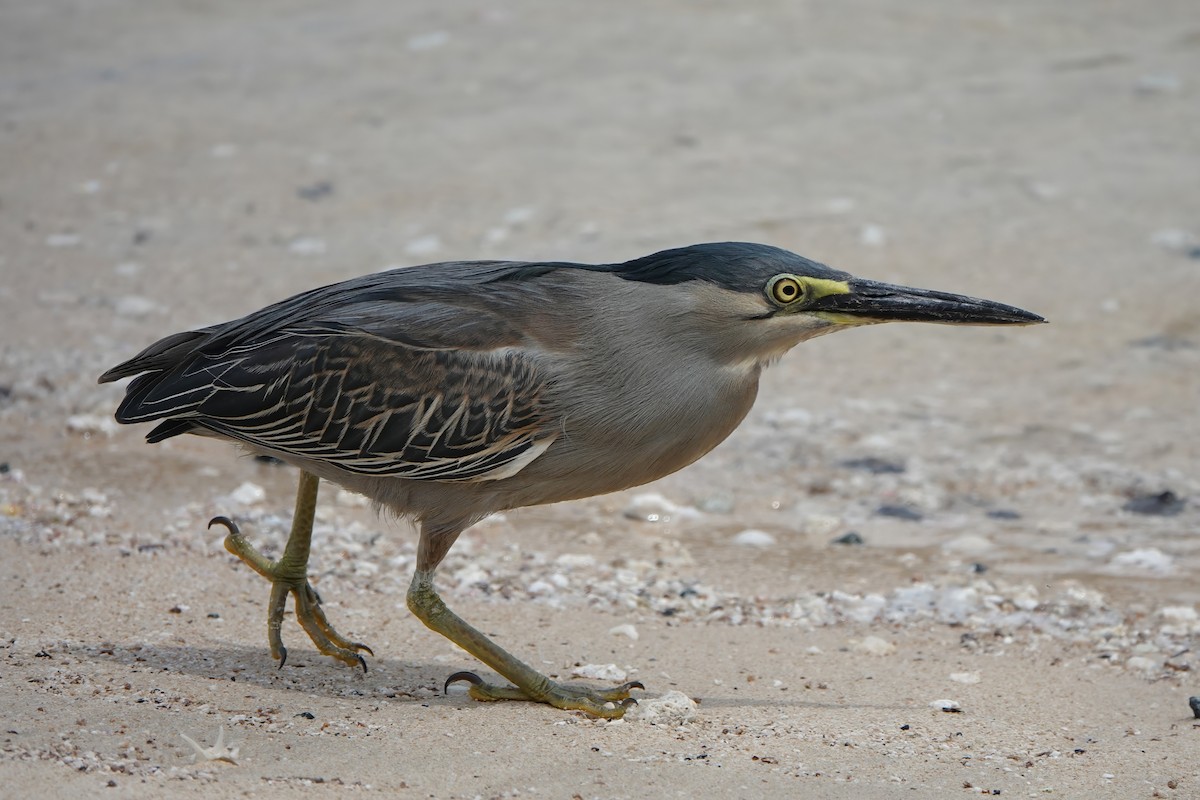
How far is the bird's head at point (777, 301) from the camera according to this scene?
467cm

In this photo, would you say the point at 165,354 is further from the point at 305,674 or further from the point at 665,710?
the point at 665,710

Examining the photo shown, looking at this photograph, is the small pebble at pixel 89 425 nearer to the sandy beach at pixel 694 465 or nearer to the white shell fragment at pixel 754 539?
the sandy beach at pixel 694 465

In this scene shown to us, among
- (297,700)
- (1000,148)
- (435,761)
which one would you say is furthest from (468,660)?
(1000,148)

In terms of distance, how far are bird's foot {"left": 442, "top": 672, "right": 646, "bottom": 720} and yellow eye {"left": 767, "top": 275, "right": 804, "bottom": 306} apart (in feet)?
4.59

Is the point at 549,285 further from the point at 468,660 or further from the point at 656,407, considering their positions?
the point at 468,660

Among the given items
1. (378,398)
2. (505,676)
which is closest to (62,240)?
(378,398)

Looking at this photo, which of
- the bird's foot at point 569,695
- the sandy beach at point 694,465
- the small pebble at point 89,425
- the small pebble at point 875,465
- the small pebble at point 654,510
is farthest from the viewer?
the small pebble at point 875,465

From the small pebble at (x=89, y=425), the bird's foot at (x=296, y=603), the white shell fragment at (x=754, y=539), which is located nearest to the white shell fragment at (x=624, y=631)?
the bird's foot at (x=296, y=603)

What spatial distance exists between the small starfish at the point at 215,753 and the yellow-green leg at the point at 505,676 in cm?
102

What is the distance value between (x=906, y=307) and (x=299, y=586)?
2.45 meters

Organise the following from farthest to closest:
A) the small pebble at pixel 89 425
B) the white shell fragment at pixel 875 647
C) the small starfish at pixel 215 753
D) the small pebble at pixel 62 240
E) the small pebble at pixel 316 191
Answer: the small pebble at pixel 316 191, the small pebble at pixel 62 240, the small pebble at pixel 89 425, the white shell fragment at pixel 875 647, the small starfish at pixel 215 753

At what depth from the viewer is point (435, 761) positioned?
4156 mm

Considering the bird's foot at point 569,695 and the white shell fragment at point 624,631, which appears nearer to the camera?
the bird's foot at point 569,695

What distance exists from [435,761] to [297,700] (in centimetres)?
77
